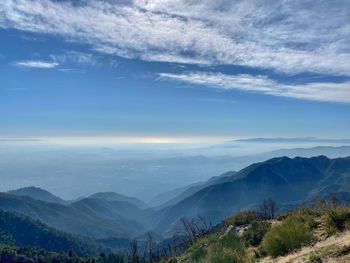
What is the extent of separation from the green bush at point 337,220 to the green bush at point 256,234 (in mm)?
5994

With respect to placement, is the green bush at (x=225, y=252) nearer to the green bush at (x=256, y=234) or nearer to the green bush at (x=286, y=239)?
the green bush at (x=286, y=239)

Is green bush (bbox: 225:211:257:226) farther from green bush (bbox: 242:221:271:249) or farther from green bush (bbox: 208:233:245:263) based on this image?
green bush (bbox: 208:233:245:263)

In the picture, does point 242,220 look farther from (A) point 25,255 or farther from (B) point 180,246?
(A) point 25,255

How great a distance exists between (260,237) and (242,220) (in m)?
9.30

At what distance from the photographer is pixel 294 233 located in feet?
56.8

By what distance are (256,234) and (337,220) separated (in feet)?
22.8

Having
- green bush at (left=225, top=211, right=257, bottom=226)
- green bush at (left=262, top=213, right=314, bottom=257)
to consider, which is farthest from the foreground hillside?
green bush at (left=225, top=211, right=257, bottom=226)

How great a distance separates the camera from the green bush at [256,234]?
23509 millimetres

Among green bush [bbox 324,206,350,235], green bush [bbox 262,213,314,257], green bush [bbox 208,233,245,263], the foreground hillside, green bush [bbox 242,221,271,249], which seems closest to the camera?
the foreground hillside

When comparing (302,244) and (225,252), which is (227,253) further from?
(302,244)

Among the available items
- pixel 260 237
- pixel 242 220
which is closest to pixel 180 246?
pixel 242 220

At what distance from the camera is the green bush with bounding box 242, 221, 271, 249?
77.1ft

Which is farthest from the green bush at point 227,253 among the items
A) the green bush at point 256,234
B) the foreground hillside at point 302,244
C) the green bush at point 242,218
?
the green bush at point 242,218

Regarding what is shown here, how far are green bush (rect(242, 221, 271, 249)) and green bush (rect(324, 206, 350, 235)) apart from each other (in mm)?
5994
